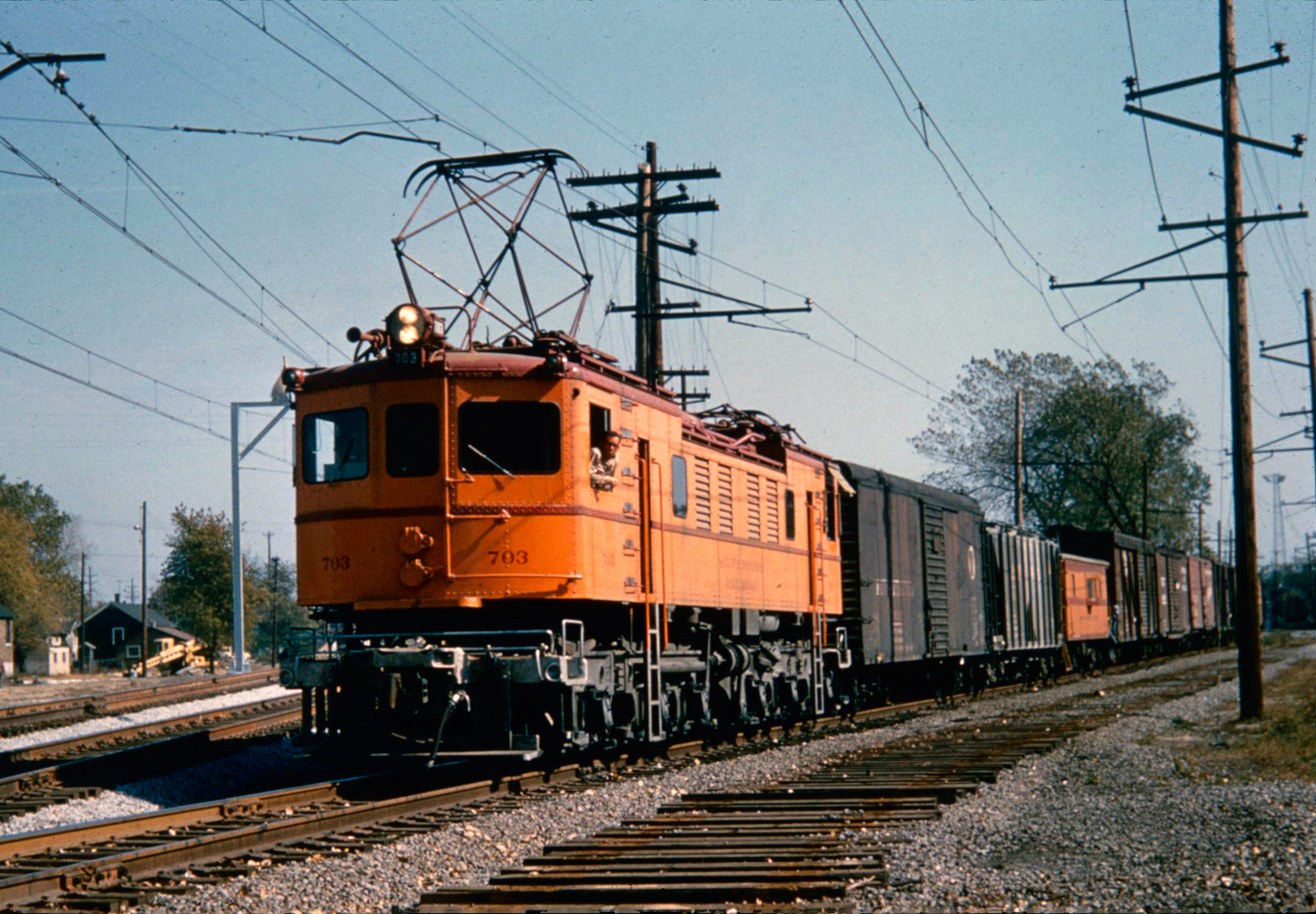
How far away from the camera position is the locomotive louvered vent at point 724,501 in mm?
16047

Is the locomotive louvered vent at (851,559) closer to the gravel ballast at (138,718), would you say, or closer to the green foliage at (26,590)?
the gravel ballast at (138,718)

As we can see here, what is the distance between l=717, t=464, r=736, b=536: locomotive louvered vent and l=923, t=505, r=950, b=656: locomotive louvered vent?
28.7 feet

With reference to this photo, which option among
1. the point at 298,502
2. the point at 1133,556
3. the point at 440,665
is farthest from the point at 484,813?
the point at 1133,556

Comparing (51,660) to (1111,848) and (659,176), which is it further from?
(1111,848)

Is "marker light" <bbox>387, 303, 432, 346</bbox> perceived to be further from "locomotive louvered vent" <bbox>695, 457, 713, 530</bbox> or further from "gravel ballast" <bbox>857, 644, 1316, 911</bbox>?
"gravel ballast" <bbox>857, 644, 1316, 911</bbox>

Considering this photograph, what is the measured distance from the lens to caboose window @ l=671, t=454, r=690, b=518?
14.6 m

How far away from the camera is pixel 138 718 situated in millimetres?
22328

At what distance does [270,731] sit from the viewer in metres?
19.0

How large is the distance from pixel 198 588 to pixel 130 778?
49662 millimetres

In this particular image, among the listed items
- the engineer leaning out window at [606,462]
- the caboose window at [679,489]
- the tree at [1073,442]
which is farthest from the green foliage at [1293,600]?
the engineer leaning out window at [606,462]

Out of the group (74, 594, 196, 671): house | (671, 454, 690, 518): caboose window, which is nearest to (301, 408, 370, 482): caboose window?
(671, 454, 690, 518): caboose window

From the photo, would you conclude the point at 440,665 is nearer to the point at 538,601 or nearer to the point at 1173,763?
the point at 538,601

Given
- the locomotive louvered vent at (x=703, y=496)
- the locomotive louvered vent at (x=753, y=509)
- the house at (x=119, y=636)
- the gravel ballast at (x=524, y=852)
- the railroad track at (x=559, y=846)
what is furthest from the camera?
the house at (x=119, y=636)

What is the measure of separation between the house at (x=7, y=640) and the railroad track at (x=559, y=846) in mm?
59675
